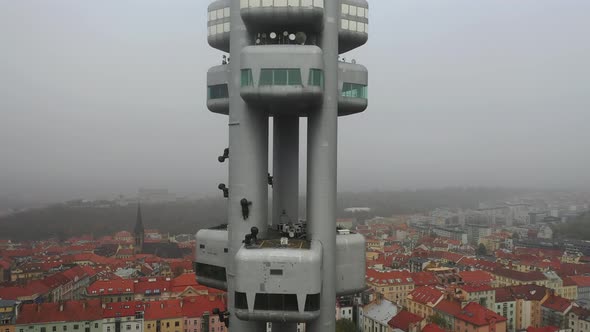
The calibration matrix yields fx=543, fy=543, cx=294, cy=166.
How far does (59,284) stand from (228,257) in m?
89.7

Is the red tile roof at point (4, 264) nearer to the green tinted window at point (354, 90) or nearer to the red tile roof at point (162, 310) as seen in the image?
the red tile roof at point (162, 310)

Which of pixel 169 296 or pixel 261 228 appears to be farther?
pixel 169 296

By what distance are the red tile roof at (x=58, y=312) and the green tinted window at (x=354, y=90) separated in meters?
62.2

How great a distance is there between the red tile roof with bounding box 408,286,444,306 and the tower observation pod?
215ft

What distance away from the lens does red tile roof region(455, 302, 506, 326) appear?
7338 centimetres

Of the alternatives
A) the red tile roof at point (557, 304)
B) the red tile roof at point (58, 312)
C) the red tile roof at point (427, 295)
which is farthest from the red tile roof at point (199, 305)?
the red tile roof at point (557, 304)

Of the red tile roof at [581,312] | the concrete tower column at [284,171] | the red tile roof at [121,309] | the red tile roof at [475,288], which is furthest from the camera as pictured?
the red tile roof at [475,288]

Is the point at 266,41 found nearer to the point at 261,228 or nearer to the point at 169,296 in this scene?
the point at 261,228

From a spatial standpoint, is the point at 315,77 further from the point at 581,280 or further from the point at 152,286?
the point at 581,280

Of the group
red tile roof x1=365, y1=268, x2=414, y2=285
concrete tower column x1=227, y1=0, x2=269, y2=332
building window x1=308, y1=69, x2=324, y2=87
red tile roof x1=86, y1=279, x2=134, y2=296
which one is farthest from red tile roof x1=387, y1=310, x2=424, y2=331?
building window x1=308, y1=69, x2=324, y2=87

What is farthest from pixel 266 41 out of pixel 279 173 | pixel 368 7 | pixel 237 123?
pixel 279 173

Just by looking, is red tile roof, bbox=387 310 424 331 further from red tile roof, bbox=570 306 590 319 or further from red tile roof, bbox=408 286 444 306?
red tile roof, bbox=570 306 590 319

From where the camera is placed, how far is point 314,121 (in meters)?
21.4

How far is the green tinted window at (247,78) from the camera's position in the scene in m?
19.8
